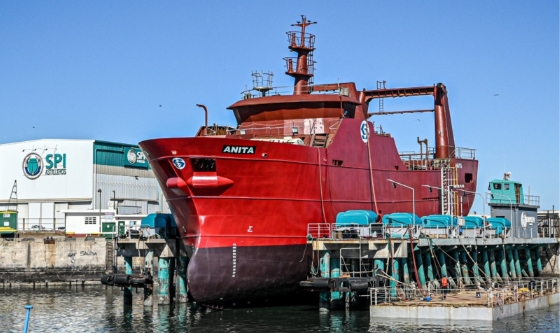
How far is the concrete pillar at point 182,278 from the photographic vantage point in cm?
4466

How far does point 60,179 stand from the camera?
81188 mm

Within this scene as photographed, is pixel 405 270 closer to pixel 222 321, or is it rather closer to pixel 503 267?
pixel 222 321

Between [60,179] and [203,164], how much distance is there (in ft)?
150

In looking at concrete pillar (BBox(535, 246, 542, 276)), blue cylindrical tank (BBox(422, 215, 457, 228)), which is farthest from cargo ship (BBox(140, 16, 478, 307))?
concrete pillar (BBox(535, 246, 542, 276))

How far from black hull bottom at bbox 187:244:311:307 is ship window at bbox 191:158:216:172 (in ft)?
12.1

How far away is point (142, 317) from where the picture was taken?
40.6 meters

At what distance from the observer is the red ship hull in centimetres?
3881

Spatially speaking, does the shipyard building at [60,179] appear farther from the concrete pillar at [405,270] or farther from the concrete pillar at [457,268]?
the concrete pillar at [405,270]

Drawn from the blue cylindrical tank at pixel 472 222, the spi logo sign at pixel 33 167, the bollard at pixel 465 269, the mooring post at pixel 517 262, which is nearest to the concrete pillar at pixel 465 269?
the bollard at pixel 465 269

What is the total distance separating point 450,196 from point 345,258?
14.8 meters

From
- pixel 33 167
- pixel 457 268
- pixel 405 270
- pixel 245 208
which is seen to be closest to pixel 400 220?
pixel 405 270

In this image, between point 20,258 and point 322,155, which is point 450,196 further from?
point 20,258

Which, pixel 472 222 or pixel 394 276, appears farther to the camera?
pixel 472 222

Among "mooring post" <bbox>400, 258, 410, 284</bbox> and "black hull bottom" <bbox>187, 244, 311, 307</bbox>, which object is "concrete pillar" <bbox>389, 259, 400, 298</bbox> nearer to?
"mooring post" <bbox>400, 258, 410, 284</bbox>
